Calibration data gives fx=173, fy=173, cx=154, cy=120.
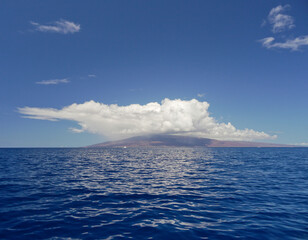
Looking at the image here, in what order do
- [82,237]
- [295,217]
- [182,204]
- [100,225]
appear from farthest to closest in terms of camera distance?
1. [182,204]
2. [295,217]
3. [100,225]
4. [82,237]

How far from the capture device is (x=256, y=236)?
32.0 feet

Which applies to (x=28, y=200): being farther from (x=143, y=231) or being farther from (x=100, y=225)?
(x=143, y=231)

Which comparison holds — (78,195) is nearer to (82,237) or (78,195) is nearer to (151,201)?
(151,201)

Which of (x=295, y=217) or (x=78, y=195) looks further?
(x=78, y=195)

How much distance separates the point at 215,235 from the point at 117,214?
22.7ft

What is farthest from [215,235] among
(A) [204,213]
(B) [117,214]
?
(B) [117,214]

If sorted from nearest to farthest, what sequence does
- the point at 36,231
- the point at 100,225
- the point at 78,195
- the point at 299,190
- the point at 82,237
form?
1. the point at 82,237
2. the point at 36,231
3. the point at 100,225
4. the point at 78,195
5. the point at 299,190

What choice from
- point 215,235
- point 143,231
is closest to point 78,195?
point 143,231

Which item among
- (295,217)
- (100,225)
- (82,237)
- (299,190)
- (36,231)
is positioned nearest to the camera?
(82,237)

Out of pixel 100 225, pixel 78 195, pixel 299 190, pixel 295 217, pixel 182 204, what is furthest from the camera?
pixel 299 190

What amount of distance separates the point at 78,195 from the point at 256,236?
1561cm

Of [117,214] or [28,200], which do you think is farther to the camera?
[28,200]

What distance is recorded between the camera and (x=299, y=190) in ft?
65.7

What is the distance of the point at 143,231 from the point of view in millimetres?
10242
